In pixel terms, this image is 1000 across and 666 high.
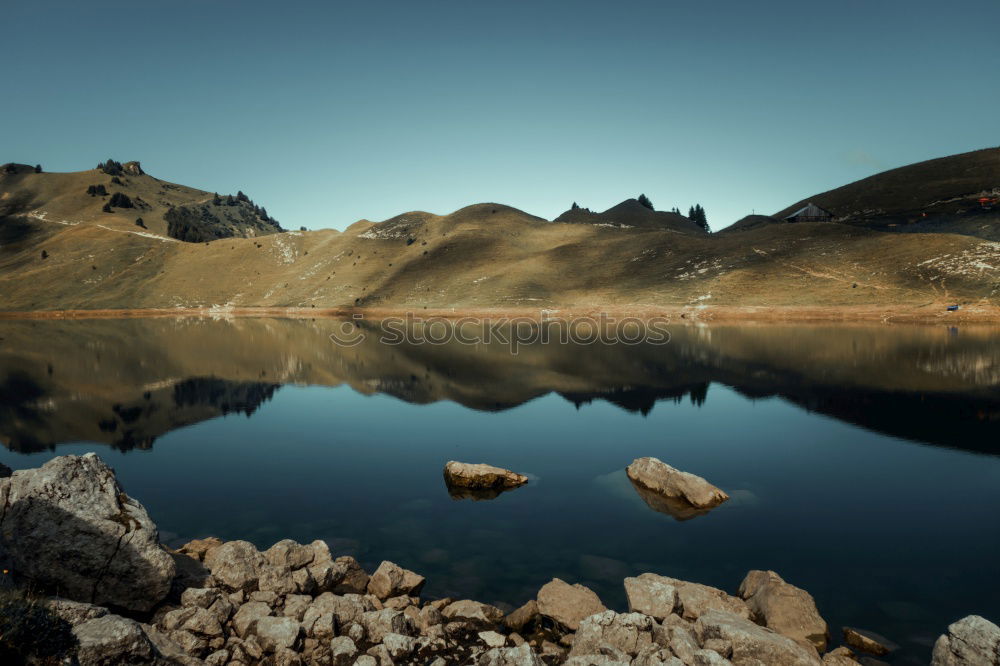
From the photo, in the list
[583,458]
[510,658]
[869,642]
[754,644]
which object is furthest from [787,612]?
[583,458]

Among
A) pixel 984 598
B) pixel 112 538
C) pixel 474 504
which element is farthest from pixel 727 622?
pixel 112 538

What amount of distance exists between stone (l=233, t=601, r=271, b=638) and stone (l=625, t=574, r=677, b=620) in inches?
396

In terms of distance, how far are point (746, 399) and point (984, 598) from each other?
3254cm

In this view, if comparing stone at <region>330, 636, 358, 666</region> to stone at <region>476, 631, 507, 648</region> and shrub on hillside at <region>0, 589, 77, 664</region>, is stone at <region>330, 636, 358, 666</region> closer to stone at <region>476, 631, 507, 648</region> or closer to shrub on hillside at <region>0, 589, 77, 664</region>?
stone at <region>476, 631, 507, 648</region>

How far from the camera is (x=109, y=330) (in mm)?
126938

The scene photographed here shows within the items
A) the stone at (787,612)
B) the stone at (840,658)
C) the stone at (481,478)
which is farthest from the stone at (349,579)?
the stone at (840,658)

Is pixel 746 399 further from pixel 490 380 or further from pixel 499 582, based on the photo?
pixel 499 582

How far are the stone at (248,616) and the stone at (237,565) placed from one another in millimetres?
1384

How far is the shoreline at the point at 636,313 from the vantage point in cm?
10844

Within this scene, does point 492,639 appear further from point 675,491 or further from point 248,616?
point 675,491

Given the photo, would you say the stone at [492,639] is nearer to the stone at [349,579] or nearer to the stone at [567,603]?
the stone at [567,603]

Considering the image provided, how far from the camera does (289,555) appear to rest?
17.6m

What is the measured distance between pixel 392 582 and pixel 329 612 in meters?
2.80

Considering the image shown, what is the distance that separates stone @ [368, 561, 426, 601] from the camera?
55.0ft
